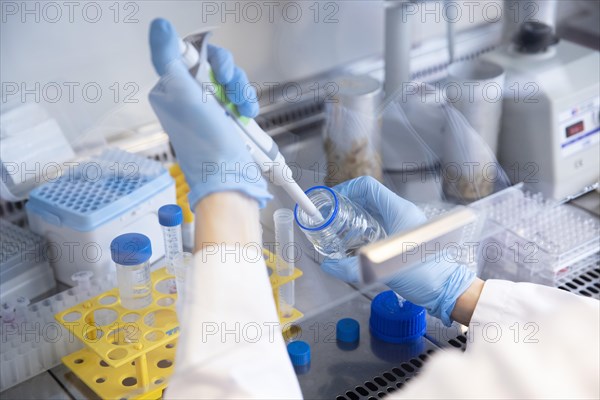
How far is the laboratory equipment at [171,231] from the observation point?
1389 mm

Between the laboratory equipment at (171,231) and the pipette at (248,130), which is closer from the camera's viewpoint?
the pipette at (248,130)

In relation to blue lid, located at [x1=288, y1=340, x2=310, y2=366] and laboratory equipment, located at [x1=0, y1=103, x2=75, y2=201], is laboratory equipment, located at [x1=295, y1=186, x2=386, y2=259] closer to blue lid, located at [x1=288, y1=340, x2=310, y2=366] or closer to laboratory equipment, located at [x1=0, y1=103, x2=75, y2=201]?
blue lid, located at [x1=288, y1=340, x2=310, y2=366]

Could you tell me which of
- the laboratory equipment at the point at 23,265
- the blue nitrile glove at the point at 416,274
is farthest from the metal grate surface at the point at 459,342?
the laboratory equipment at the point at 23,265

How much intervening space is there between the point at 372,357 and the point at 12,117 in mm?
794

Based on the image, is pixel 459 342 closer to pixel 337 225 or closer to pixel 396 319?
pixel 396 319

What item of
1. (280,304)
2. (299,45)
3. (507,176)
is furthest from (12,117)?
(507,176)

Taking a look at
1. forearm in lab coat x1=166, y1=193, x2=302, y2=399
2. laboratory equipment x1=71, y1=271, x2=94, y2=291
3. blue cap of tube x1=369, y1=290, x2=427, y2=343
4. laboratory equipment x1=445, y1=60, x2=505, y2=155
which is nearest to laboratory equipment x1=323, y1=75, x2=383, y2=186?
laboratory equipment x1=445, y1=60, x2=505, y2=155

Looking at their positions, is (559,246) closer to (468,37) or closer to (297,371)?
(297,371)

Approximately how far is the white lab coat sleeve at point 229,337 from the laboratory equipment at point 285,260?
44 cm

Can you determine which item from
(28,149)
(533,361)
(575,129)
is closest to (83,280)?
(28,149)

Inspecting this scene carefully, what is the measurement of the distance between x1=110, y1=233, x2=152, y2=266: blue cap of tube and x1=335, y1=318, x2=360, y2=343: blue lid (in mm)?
378

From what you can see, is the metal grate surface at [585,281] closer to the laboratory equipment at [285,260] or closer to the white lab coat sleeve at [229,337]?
the laboratory equipment at [285,260]

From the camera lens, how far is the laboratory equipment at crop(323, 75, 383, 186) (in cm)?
161

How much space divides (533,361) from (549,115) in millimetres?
843
